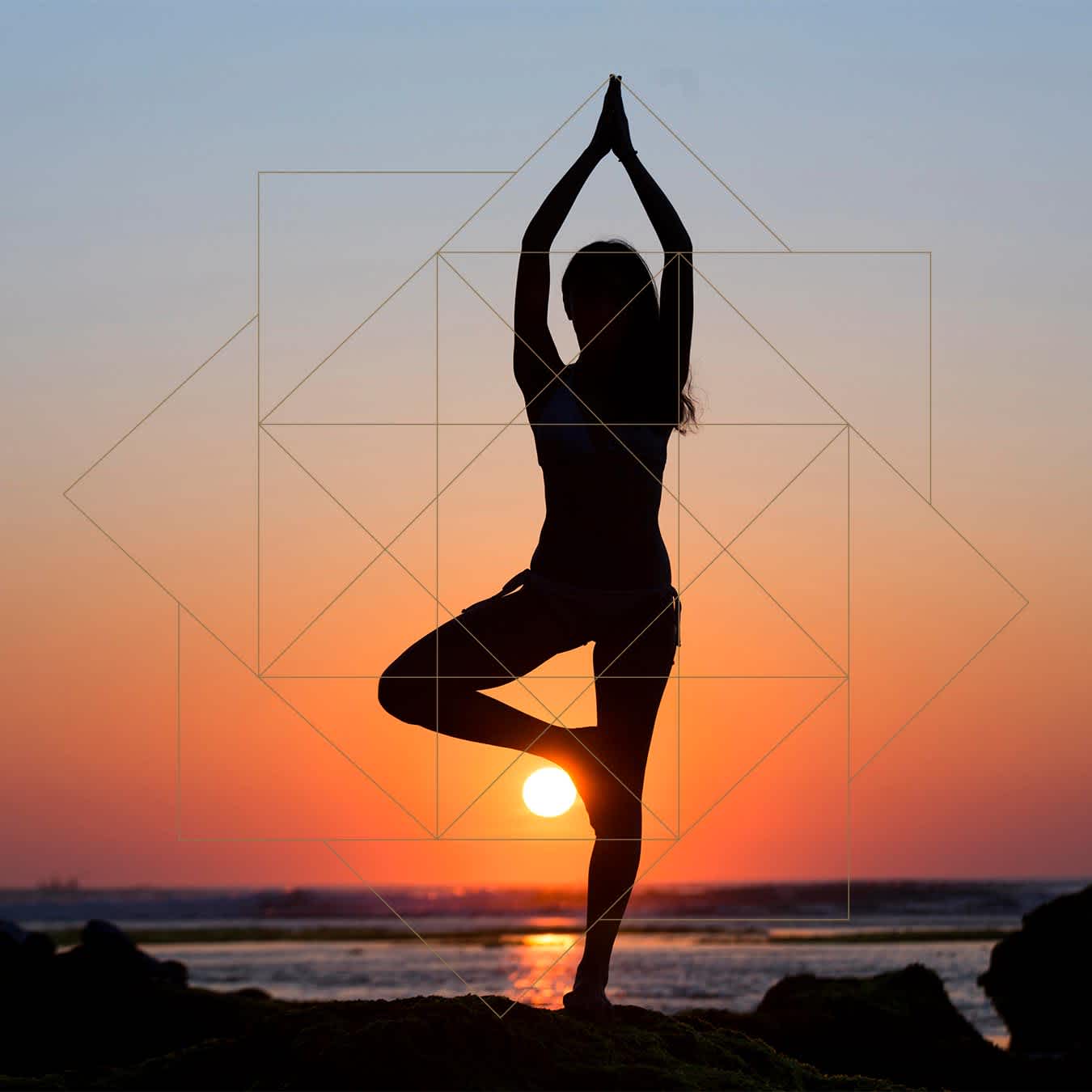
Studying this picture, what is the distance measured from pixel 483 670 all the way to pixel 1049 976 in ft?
40.9

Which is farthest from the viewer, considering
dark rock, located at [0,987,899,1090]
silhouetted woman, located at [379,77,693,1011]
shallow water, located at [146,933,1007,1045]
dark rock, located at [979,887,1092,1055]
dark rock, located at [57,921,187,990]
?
shallow water, located at [146,933,1007,1045]

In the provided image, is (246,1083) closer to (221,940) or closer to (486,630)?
(486,630)

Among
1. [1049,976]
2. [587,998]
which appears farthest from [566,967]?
[587,998]

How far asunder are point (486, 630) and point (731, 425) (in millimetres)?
1449

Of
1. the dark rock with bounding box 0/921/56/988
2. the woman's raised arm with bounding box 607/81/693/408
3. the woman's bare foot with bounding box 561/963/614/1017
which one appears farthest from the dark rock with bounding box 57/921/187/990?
the woman's raised arm with bounding box 607/81/693/408

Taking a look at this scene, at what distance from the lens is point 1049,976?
16.2 metres

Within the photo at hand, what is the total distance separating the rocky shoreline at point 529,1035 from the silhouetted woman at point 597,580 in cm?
50

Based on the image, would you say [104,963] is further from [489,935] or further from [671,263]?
[489,935]

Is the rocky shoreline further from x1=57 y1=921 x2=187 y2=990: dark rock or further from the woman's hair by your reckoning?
the woman's hair

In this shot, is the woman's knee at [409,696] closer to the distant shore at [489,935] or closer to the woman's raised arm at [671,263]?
the woman's raised arm at [671,263]

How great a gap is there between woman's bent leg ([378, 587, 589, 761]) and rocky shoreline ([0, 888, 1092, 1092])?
101cm

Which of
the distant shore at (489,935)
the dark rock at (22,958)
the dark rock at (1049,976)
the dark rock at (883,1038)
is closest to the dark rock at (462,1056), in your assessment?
the dark rock at (883,1038)

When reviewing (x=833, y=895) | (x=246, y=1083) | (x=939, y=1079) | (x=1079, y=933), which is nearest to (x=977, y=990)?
(x=1079, y=933)

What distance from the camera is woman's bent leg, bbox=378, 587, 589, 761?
5613mm
